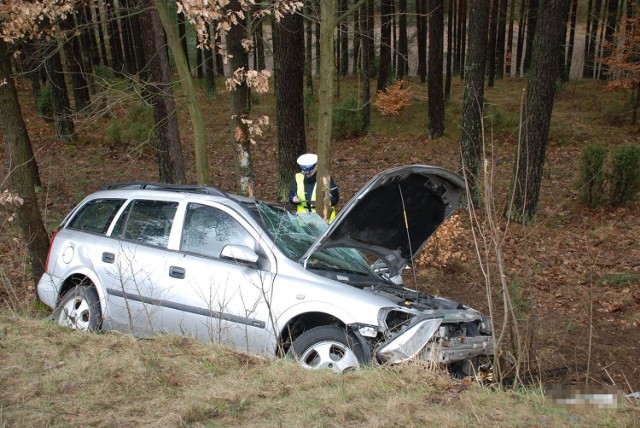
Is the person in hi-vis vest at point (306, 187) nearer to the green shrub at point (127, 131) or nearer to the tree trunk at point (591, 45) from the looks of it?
the green shrub at point (127, 131)

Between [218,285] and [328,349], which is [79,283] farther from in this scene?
[328,349]

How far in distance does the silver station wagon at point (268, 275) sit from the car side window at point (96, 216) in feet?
0.05

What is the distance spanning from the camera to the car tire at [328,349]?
4547 mm

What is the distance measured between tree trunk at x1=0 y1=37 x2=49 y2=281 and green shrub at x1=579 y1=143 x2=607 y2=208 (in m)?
10.4

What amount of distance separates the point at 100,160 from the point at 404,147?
9.35 m

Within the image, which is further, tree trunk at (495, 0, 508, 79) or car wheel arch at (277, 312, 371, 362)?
tree trunk at (495, 0, 508, 79)

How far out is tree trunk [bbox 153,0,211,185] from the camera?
769 cm

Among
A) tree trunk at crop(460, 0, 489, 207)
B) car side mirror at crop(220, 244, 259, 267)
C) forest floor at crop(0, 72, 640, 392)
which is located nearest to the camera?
car side mirror at crop(220, 244, 259, 267)

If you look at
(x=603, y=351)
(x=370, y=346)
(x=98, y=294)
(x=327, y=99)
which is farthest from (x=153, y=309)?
(x=603, y=351)

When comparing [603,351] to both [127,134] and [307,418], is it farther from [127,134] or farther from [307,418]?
[127,134]

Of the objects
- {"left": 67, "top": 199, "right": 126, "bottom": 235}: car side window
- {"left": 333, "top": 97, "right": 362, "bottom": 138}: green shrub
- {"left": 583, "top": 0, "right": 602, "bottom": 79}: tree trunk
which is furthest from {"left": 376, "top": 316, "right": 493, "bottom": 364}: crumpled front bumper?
{"left": 583, "top": 0, "right": 602, "bottom": 79}: tree trunk

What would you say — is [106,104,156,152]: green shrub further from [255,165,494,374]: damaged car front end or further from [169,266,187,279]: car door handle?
[255,165,494,374]: damaged car front end

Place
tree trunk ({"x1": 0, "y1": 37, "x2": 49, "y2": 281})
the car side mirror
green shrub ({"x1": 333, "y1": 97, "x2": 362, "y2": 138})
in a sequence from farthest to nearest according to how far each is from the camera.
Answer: green shrub ({"x1": 333, "y1": 97, "x2": 362, "y2": 138}), tree trunk ({"x1": 0, "y1": 37, "x2": 49, "y2": 281}), the car side mirror

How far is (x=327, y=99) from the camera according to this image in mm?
8047
